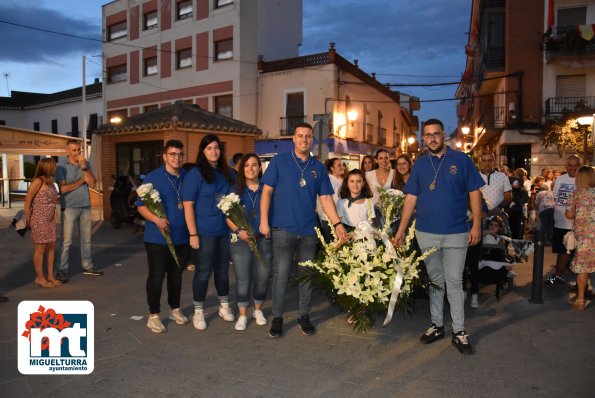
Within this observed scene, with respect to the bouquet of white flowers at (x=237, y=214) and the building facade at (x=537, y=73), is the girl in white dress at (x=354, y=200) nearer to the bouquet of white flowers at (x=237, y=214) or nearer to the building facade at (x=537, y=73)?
the bouquet of white flowers at (x=237, y=214)

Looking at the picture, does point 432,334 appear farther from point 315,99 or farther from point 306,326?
point 315,99

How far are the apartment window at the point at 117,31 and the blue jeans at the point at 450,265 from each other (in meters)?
31.7

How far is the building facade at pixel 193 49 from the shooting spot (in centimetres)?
2638

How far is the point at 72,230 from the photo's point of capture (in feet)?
24.4

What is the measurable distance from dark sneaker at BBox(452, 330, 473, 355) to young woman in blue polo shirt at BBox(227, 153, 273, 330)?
1.94m

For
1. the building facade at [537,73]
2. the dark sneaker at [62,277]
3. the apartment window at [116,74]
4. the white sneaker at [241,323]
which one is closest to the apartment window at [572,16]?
the building facade at [537,73]

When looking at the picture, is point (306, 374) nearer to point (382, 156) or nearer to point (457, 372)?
point (457, 372)

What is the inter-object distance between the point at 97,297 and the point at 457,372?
455 cm

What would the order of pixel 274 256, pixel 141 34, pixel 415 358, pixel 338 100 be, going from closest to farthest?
pixel 415 358
pixel 274 256
pixel 338 100
pixel 141 34

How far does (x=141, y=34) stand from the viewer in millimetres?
30734

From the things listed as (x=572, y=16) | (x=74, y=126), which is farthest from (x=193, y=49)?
(x=572, y=16)

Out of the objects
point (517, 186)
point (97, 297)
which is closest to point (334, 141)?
point (517, 186)

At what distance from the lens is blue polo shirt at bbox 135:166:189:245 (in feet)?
16.1
